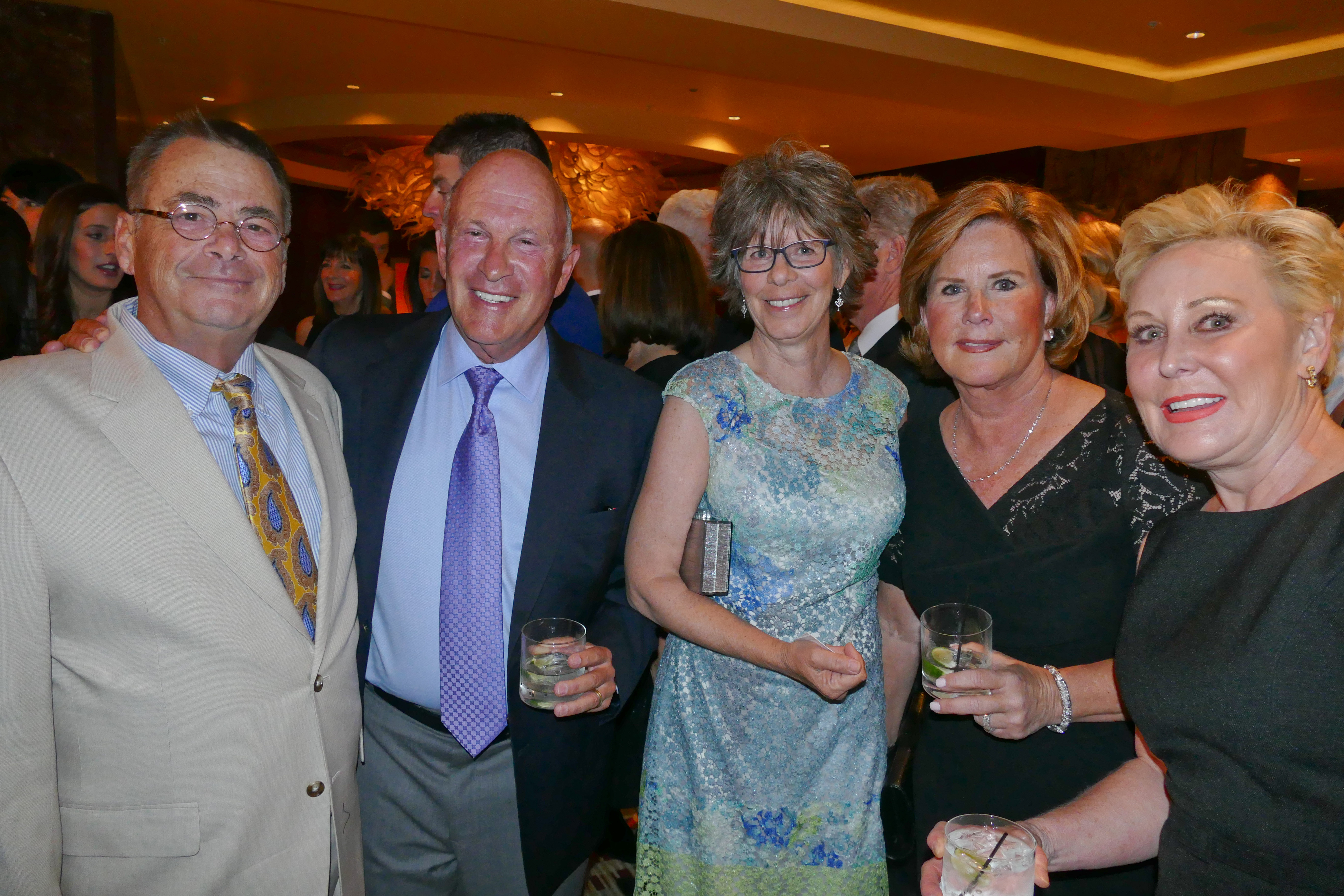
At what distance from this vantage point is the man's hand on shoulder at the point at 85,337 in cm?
165

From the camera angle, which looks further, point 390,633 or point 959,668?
point 390,633

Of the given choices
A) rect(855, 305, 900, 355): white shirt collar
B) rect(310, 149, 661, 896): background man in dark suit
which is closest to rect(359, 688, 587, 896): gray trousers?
A: rect(310, 149, 661, 896): background man in dark suit

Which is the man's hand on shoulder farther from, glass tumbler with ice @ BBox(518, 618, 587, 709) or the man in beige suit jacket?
glass tumbler with ice @ BBox(518, 618, 587, 709)

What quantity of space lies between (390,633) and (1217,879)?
156cm

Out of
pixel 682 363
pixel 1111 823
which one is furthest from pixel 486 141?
pixel 1111 823

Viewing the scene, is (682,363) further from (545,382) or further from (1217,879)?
(1217,879)

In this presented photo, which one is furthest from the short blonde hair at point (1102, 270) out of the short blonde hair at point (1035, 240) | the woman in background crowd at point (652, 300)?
the woman in background crowd at point (652, 300)

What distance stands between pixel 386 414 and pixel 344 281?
3483mm

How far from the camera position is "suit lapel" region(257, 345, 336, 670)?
168 centimetres

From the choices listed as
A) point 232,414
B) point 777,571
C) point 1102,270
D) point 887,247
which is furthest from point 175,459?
point 887,247

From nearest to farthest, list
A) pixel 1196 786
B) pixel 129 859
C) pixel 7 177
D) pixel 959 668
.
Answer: pixel 1196 786 → pixel 129 859 → pixel 959 668 → pixel 7 177

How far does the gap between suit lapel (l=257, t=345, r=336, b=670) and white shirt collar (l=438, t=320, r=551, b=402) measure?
0.93 feet

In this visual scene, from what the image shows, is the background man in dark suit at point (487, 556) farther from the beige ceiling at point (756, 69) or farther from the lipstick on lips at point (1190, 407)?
the beige ceiling at point (756, 69)

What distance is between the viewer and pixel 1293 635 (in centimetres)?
128
